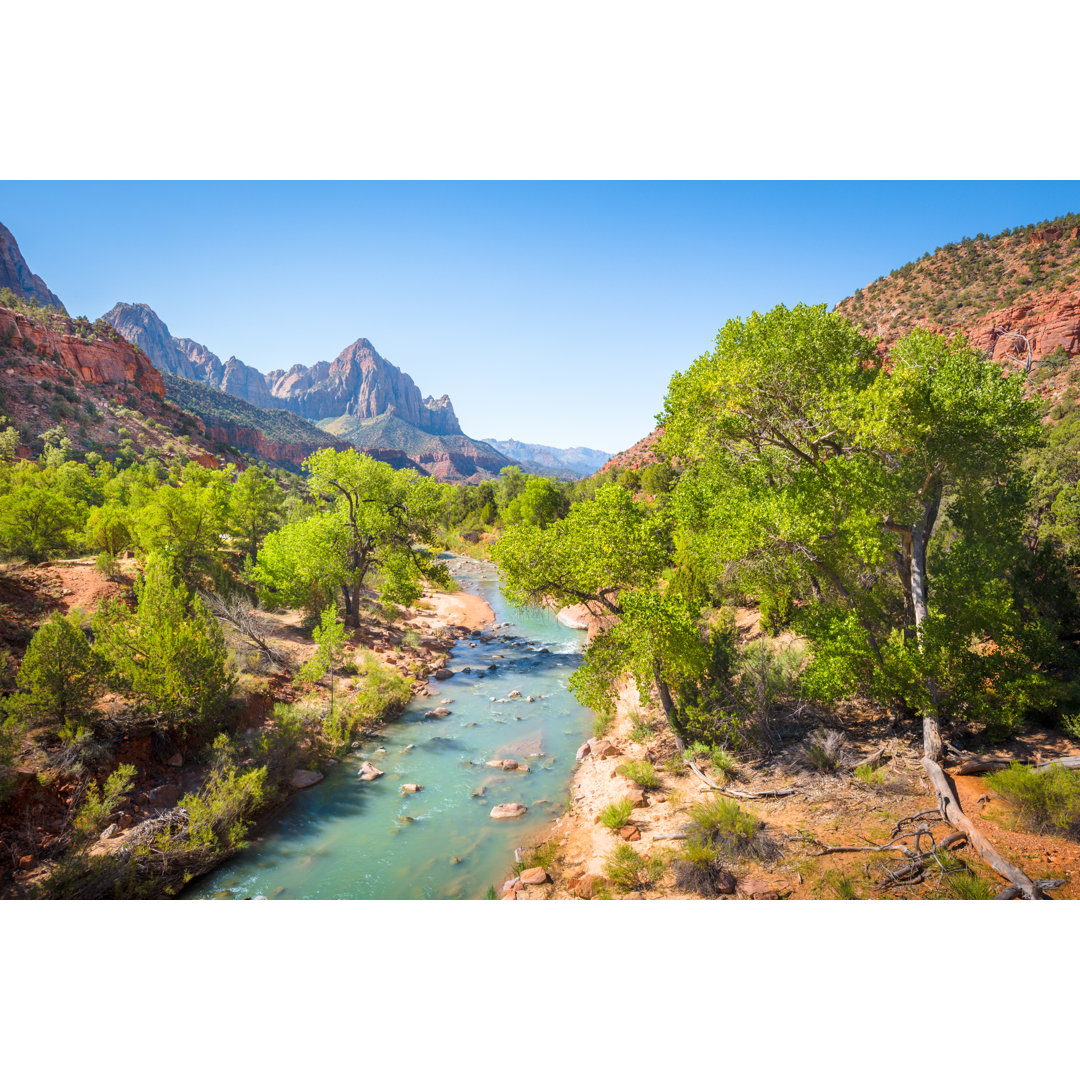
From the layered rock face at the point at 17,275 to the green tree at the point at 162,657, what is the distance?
17186 centimetres

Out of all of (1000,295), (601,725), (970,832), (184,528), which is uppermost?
(1000,295)

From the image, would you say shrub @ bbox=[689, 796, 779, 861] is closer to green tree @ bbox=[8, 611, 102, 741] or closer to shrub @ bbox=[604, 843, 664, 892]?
shrub @ bbox=[604, 843, 664, 892]

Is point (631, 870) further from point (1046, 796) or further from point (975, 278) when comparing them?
point (975, 278)

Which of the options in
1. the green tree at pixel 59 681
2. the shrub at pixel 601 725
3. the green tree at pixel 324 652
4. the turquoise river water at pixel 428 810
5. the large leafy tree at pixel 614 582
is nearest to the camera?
the turquoise river water at pixel 428 810

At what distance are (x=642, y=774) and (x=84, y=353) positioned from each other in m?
95.5

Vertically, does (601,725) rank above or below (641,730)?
below

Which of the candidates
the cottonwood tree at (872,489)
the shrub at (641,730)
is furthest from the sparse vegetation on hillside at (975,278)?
the shrub at (641,730)

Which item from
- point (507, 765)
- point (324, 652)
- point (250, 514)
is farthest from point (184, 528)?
point (507, 765)

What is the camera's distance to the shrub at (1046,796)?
6.69 m

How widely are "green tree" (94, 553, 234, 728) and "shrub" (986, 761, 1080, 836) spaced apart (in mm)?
14436

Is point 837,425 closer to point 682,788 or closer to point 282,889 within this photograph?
point 682,788

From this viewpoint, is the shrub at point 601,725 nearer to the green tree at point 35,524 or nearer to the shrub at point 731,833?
the shrub at point 731,833

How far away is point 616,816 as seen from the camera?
371 inches

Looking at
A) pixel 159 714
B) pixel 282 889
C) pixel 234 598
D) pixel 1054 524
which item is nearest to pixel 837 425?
pixel 1054 524
